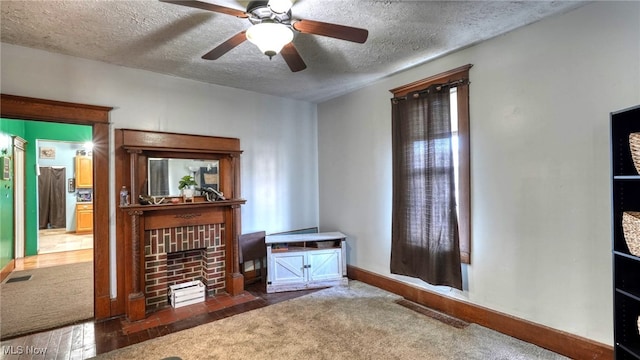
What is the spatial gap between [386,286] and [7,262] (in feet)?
19.1

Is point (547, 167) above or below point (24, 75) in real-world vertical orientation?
below

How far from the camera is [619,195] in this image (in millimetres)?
1785

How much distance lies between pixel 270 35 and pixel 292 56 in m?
0.48

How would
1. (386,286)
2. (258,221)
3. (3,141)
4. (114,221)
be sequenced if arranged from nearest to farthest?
(114,221) < (386,286) < (258,221) < (3,141)

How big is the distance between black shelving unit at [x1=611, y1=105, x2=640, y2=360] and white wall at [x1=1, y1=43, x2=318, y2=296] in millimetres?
3621

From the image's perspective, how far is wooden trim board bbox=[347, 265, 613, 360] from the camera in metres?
2.22

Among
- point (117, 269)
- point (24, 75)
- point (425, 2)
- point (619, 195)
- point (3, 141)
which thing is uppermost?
point (425, 2)

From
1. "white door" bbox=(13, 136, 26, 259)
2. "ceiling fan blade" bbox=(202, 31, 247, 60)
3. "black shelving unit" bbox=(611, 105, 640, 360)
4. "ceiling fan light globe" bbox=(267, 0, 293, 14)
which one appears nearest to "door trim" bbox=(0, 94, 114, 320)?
"ceiling fan blade" bbox=(202, 31, 247, 60)

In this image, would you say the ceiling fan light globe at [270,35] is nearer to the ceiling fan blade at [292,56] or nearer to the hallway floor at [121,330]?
the ceiling fan blade at [292,56]

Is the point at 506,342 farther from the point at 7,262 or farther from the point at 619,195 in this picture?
the point at 7,262

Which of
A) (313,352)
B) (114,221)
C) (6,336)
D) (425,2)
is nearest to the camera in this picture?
(425,2)

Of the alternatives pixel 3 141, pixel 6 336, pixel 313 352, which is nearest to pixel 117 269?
pixel 6 336

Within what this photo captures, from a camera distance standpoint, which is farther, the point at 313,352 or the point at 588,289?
the point at 313,352

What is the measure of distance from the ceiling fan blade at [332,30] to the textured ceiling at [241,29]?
1.08ft
